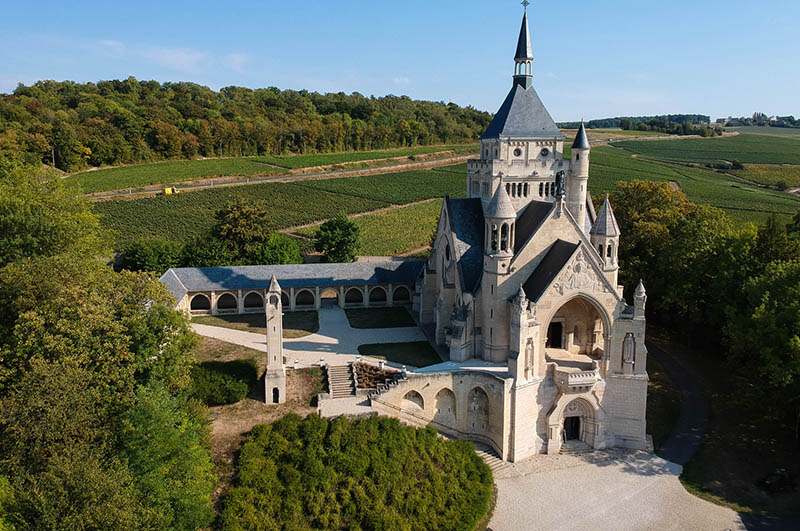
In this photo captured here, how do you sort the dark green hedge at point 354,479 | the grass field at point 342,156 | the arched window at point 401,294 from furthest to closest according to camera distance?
the grass field at point 342,156, the arched window at point 401,294, the dark green hedge at point 354,479

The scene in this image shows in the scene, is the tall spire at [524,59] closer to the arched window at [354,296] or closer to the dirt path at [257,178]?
the arched window at [354,296]

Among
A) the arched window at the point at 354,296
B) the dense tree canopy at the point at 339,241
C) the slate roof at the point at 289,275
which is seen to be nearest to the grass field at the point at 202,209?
the dense tree canopy at the point at 339,241

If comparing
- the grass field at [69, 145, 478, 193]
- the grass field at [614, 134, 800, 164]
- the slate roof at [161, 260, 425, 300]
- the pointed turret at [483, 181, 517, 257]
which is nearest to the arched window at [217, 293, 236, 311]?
the slate roof at [161, 260, 425, 300]

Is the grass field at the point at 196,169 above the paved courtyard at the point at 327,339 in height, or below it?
above

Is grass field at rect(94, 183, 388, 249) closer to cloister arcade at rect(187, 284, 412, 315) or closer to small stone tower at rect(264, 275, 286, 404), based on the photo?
cloister arcade at rect(187, 284, 412, 315)

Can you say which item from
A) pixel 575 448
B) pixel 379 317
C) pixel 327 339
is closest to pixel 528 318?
pixel 575 448

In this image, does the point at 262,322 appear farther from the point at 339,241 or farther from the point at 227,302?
the point at 339,241
